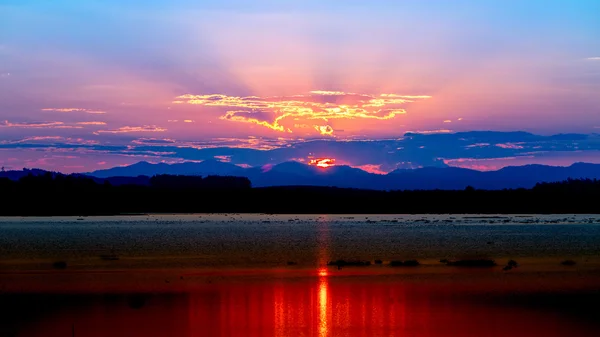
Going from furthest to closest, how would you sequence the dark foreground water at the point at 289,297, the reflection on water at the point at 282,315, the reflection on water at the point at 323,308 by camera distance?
the dark foreground water at the point at 289,297 → the reflection on water at the point at 282,315 → the reflection on water at the point at 323,308

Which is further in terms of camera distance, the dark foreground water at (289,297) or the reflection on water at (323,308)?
the dark foreground water at (289,297)

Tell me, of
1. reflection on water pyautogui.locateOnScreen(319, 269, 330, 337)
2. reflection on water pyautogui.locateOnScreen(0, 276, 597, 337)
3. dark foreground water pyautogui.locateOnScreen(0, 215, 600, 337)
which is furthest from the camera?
dark foreground water pyautogui.locateOnScreen(0, 215, 600, 337)

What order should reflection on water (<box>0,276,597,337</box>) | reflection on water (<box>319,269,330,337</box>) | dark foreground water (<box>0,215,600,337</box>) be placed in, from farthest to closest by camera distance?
dark foreground water (<box>0,215,600,337</box>) → reflection on water (<box>0,276,597,337</box>) → reflection on water (<box>319,269,330,337</box>)

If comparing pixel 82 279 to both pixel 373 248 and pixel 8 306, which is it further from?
pixel 373 248

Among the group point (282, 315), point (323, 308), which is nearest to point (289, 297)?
point (323, 308)

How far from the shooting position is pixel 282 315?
1007 inches

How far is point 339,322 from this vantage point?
24.1m

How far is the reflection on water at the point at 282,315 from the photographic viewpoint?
22984mm

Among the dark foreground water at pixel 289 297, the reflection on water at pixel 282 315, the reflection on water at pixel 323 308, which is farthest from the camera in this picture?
the dark foreground water at pixel 289 297

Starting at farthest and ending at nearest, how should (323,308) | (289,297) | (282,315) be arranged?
(289,297) < (323,308) < (282,315)

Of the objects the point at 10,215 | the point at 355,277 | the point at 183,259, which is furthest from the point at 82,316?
the point at 10,215

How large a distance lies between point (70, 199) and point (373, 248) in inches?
6074

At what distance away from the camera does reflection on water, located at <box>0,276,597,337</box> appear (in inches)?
905

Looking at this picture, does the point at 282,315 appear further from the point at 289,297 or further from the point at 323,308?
the point at 289,297
